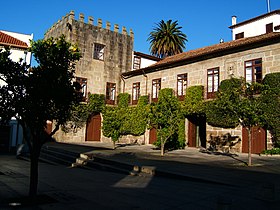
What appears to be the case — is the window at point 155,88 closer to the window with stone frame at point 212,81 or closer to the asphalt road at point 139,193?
the window with stone frame at point 212,81

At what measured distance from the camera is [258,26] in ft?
89.9

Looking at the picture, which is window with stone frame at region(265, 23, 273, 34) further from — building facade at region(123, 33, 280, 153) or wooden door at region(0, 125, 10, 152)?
wooden door at region(0, 125, 10, 152)

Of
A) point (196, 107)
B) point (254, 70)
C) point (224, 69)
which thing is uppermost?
point (224, 69)

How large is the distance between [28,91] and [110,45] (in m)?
23.4

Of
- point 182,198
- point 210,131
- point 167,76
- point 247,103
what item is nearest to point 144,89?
point 167,76

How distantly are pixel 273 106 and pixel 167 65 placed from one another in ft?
32.6

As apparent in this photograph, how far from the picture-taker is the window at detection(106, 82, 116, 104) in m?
28.0

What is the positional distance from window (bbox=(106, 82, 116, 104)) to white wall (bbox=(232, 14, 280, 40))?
1453 centimetres

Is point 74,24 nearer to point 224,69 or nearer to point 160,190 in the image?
point 224,69

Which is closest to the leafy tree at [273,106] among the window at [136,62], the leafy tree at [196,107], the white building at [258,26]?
the leafy tree at [196,107]

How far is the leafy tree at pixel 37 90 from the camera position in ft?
19.0

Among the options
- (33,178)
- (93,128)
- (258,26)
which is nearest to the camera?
(33,178)

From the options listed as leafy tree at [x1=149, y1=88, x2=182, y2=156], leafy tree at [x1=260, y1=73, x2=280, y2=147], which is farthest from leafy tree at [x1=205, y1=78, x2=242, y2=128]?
leafy tree at [x1=149, y1=88, x2=182, y2=156]

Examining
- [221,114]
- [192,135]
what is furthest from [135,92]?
[221,114]
